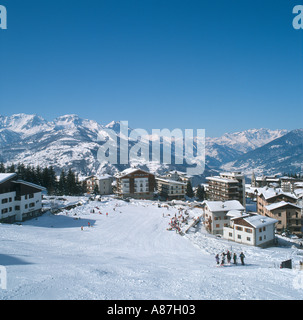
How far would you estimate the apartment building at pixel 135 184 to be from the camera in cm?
8588

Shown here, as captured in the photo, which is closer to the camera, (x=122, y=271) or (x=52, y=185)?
(x=122, y=271)

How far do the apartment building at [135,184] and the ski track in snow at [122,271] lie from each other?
53052 millimetres

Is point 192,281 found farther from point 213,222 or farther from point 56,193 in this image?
point 56,193

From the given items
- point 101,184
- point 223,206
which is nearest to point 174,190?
point 101,184

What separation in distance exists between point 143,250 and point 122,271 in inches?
415

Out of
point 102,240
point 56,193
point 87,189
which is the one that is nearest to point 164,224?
point 102,240

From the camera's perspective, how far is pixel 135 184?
8656cm

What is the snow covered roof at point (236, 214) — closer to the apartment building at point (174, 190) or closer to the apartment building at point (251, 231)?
the apartment building at point (251, 231)

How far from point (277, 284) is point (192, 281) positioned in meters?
5.17

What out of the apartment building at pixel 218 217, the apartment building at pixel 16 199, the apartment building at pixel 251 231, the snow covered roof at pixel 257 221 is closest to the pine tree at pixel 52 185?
the apartment building at pixel 16 199

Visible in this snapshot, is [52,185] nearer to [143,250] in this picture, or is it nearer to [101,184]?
[101,184]

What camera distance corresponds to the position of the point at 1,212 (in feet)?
122

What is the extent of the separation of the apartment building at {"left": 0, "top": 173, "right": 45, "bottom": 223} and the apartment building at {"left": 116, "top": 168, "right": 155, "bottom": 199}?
4275 cm
